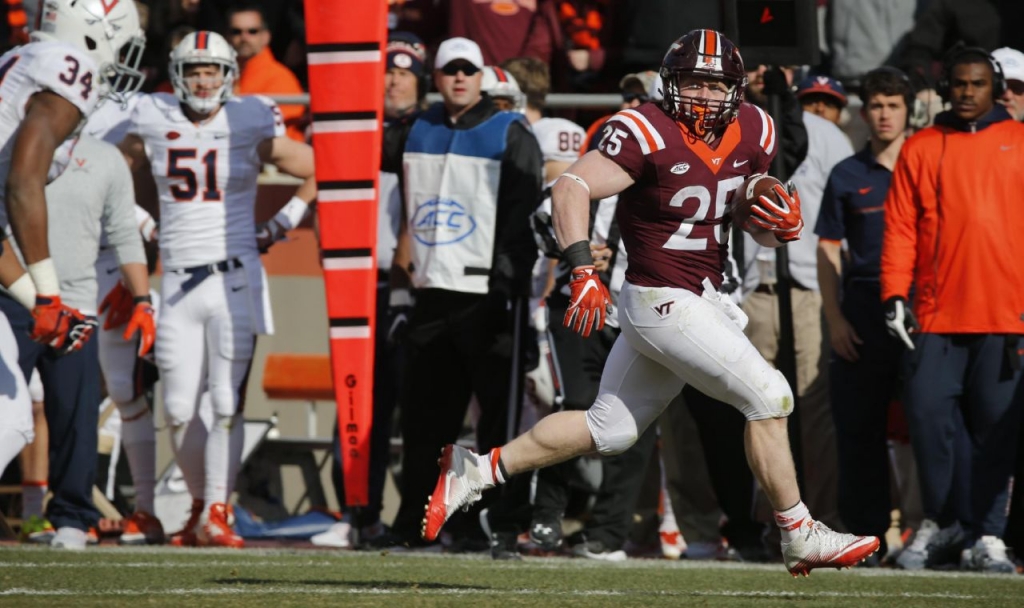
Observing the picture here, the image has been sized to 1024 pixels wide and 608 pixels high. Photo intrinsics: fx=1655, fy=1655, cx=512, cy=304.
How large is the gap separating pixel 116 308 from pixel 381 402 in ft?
4.46

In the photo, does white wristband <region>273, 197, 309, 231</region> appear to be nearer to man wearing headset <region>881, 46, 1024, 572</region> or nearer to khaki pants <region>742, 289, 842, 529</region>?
khaki pants <region>742, 289, 842, 529</region>

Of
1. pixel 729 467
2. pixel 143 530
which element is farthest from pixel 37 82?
pixel 729 467

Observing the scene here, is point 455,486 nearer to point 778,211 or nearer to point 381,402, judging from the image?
point 778,211

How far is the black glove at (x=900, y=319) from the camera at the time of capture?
683cm

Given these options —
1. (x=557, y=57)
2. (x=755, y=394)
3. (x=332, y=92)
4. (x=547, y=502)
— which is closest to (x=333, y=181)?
(x=332, y=92)

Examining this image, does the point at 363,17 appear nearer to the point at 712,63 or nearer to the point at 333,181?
the point at 333,181

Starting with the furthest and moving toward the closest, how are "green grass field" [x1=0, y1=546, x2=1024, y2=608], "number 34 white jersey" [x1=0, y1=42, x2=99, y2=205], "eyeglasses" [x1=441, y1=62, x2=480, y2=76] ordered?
"eyeglasses" [x1=441, y1=62, x2=480, y2=76] < "number 34 white jersey" [x1=0, y1=42, x2=99, y2=205] < "green grass field" [x1=0, y1=546, x2=1024, y2=608]

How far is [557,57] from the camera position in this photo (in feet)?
32.2

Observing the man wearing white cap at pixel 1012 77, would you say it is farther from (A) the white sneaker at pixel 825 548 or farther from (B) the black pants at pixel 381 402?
(A) the white sneaker at pixel 825 548

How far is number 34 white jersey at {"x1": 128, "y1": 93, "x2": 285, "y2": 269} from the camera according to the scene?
7.75 meters

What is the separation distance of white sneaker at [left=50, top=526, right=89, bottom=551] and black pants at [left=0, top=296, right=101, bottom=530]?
0.20ft

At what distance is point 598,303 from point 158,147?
348 centimetres

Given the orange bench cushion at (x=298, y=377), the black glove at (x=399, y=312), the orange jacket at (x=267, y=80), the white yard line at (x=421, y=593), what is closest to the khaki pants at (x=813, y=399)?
the black glove at (x=399, y=312)

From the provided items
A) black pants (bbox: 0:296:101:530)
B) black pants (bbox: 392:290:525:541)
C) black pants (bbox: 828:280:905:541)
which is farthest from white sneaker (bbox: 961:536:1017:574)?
black pants (bbox: 0:296:101:530)
